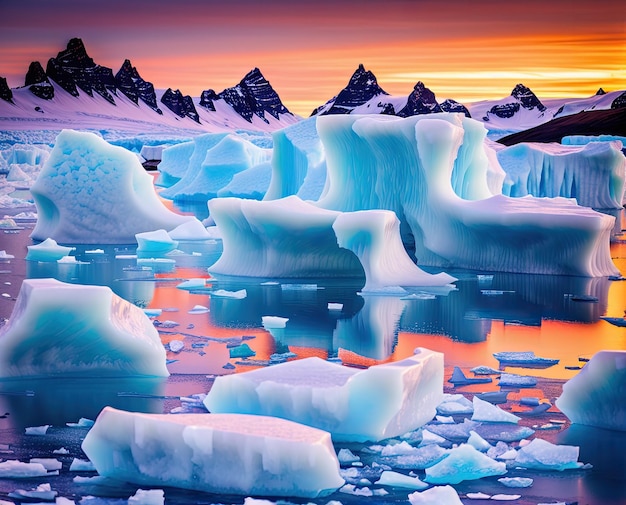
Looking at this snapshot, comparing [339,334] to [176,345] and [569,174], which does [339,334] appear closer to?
[176,345]

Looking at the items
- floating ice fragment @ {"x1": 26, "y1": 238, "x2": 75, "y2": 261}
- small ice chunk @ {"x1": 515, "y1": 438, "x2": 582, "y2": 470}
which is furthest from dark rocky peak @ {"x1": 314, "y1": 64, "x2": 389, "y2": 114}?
small ice chunk @ {"x1": 515, "y1": 438, "x2": 582, "y2": 470}

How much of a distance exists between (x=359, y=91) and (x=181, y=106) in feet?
59.3

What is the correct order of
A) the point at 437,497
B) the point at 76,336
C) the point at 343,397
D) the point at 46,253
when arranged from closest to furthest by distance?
the point at 437,497 < the point at 343,397 < the point at 76,336 < the point at 46,253

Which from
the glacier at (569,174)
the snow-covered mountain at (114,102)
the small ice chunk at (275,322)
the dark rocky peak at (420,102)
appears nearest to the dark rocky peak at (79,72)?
the snow-covered mountain at (114,102)

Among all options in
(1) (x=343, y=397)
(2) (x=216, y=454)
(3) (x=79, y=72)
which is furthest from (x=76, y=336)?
Result: (3) (x=79, y=72)

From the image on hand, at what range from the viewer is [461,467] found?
4.48 meters

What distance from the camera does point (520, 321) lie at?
9.03 m

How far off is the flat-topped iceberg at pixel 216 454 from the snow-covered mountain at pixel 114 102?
84.9m

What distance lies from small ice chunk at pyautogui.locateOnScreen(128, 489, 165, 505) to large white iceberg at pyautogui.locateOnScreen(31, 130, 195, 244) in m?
10.8

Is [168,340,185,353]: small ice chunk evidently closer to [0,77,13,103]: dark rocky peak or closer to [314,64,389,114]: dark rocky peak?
[0,77,13,103]: dark rocky peak

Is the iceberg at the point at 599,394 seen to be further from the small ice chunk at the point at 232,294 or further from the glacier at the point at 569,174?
the glacier at the point at 569,174

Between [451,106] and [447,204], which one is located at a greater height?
[451,106]

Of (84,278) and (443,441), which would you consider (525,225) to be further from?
(443,441)

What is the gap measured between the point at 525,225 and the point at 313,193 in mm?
6572
